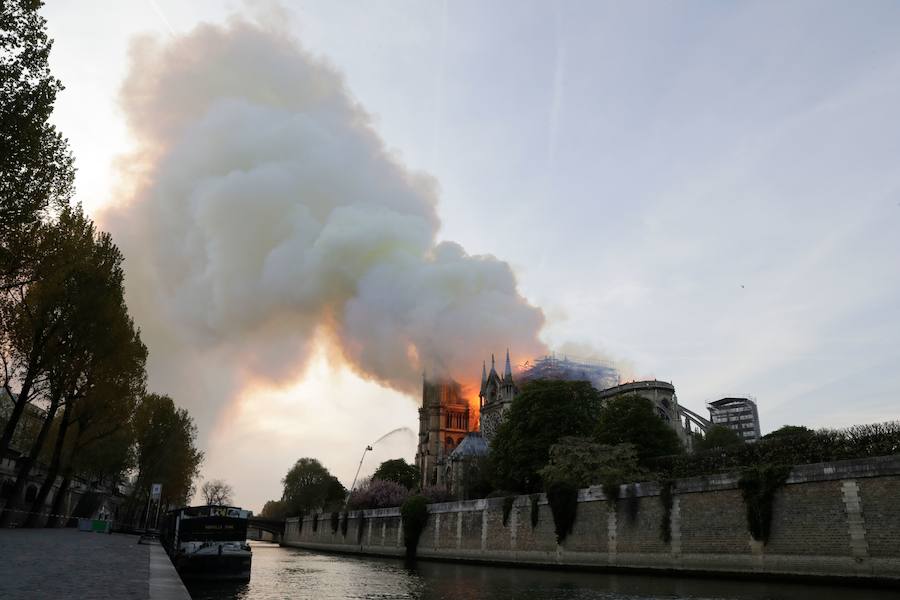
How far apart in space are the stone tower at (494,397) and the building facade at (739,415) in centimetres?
7963

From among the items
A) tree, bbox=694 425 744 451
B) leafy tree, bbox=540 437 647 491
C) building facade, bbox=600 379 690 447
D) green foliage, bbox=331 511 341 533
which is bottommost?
green foliage, bbox=331 511 341 533

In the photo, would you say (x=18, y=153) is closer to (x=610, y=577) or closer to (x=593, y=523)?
(x=610, y=577)

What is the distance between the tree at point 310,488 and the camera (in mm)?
112938

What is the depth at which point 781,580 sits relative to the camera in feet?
78.5

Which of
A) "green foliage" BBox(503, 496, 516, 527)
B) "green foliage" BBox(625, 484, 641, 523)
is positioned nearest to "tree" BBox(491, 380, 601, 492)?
"green foliage" BBox(503, 496, 516, 527)

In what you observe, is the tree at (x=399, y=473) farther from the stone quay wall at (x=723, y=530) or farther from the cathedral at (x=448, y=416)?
the stone quay wall at (x=723, y=530)

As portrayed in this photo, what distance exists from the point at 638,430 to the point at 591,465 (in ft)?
41.1

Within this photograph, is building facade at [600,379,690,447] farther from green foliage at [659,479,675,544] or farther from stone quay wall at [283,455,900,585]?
green foliage at [659,479,675,544]

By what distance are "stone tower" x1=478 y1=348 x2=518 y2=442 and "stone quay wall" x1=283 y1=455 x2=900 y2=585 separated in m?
Result: 56.8

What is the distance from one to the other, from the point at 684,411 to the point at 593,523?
3015 inches

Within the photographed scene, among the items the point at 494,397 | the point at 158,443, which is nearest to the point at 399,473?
the point at 494,397

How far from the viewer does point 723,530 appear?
26953mm

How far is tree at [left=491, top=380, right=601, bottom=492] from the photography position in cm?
5275

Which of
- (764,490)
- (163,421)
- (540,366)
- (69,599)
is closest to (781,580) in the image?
(764,490)
